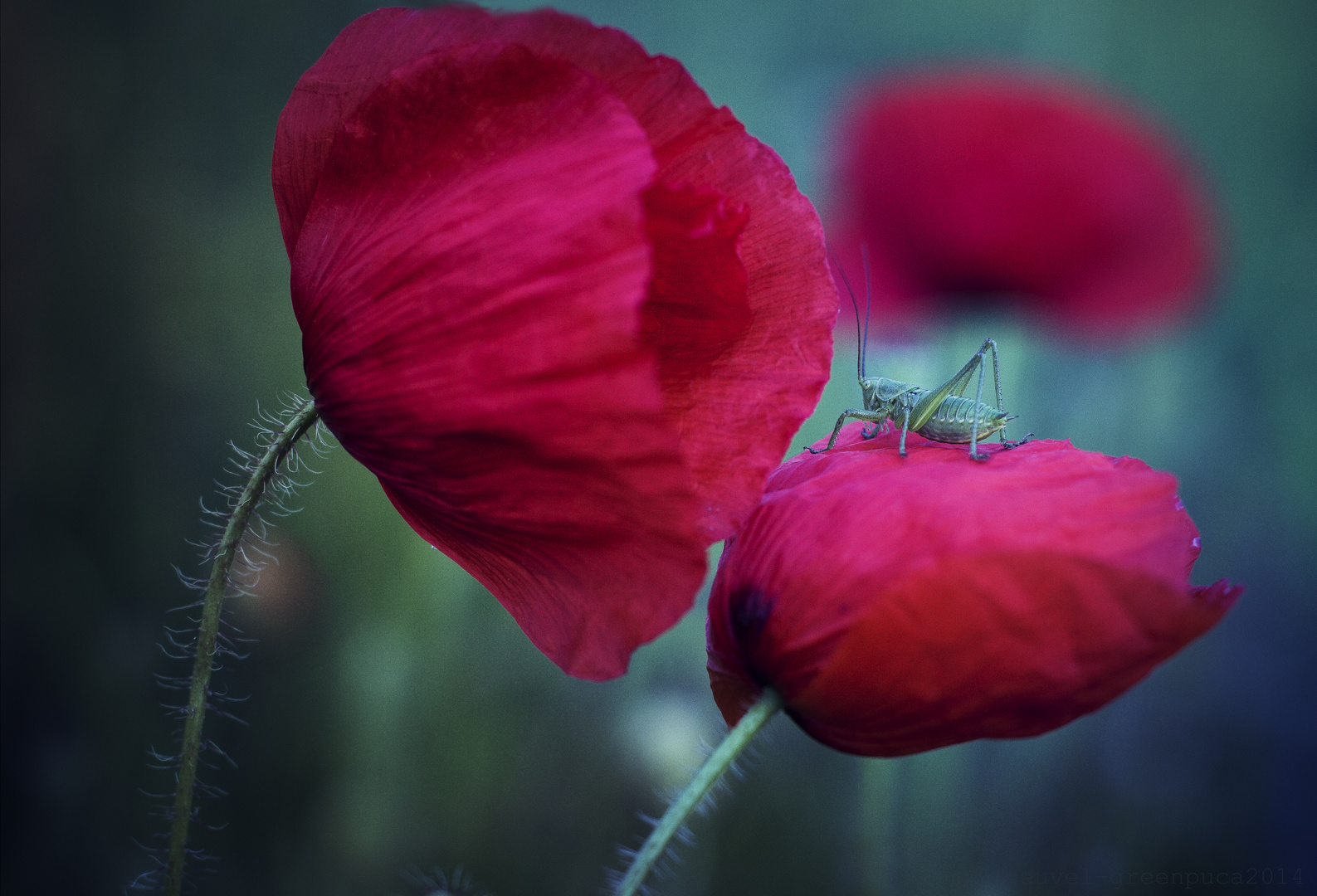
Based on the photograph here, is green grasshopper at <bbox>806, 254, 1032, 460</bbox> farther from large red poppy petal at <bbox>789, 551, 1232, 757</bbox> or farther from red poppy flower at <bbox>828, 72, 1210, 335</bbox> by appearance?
red poppy flower at <bbox>828, 72, 1210, 335</bbox>

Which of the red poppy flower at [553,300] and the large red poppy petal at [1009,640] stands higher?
the red poppy flower at [553,300]

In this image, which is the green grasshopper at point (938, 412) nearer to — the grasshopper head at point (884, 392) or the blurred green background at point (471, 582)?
the grasshopper head at point (884, 392)

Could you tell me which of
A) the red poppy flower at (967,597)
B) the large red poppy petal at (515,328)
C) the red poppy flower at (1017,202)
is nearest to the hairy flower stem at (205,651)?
the large red poppy petal at (515,328)

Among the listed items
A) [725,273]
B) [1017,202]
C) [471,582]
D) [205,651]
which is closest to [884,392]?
[725,273]

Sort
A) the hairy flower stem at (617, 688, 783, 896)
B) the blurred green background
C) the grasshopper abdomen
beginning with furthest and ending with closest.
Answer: the blurred green background, the grasshopper abdomen, the hairy flower stem at (617, 688, 783, 896)

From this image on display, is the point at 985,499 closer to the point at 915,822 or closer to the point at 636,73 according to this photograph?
the point at 636,73

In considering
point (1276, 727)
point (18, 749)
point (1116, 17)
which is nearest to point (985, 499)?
point (18, 749)

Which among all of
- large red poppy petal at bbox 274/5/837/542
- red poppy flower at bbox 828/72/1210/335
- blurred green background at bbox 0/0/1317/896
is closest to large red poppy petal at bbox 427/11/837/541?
large red poppy petal at bbox 274/5/837/542
